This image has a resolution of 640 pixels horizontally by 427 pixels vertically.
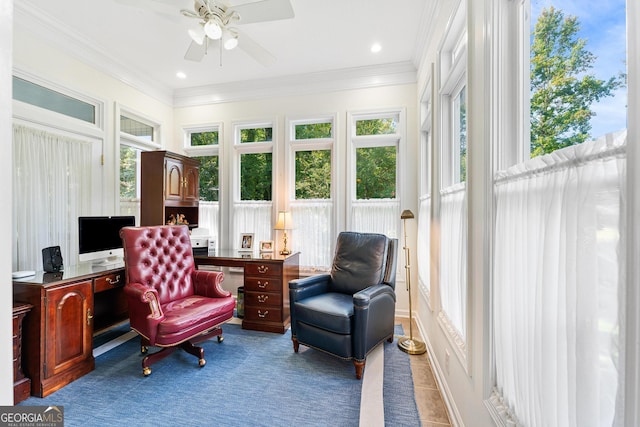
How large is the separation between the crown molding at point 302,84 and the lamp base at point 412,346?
3.07 m

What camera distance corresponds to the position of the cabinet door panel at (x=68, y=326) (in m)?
2.10

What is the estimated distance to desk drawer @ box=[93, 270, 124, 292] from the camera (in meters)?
2.50

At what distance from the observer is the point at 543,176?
2.89ft

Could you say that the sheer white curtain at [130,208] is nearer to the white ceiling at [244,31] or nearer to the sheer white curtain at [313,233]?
the white ceiling at [244,31]

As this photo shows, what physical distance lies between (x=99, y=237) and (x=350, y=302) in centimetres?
258

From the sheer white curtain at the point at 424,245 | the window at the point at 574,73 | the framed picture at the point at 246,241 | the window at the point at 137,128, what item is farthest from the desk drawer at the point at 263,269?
the window at the point at 574,73

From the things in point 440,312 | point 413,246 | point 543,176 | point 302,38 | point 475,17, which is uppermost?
point 302,38

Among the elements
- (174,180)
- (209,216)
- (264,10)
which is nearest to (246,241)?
(209,216)

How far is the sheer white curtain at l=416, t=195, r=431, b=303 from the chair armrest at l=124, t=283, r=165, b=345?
2.39 meters

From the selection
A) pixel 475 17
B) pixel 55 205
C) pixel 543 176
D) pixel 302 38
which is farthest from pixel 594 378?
pixel 55 205

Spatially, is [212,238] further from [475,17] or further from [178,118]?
[475,17]

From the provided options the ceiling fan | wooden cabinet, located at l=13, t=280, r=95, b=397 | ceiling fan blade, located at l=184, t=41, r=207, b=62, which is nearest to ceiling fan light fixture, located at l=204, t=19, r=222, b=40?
the ceiling fan

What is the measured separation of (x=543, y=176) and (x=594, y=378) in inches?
21.7

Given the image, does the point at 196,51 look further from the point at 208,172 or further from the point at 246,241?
the point at 246,241
